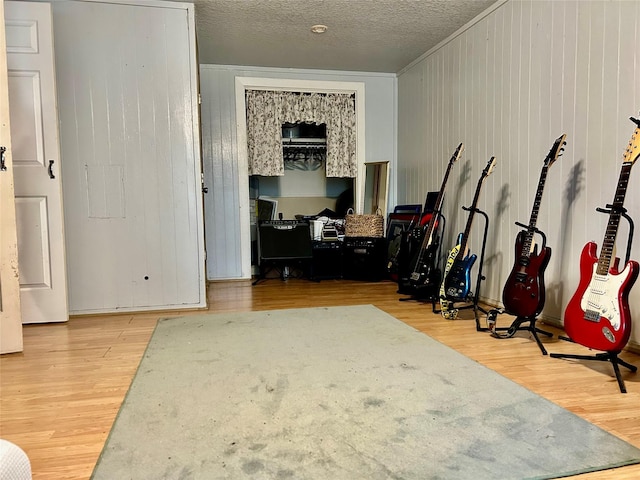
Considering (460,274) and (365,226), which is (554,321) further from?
(365,226)

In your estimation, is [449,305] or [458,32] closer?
[449,305]

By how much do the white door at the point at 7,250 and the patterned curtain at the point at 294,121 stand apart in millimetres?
2835

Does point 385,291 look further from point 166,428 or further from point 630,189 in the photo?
point 166,428

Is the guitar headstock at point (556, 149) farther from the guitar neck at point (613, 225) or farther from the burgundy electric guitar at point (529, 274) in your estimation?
the guitar neck at point (613, 225)

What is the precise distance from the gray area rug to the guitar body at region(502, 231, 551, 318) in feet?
1.66

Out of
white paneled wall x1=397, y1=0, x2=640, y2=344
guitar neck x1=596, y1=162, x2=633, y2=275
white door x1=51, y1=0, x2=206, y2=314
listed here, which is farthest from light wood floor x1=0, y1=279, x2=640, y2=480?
white paneled wall x1=397, y1=0, x2=640, y2=344

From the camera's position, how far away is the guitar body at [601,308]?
6.21ft

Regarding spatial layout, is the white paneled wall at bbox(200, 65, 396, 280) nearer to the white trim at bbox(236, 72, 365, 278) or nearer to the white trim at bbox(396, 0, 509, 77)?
the white trim at bbox(236, 72, 365, 278)

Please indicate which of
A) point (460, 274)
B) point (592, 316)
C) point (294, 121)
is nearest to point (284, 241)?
point (294, 121)

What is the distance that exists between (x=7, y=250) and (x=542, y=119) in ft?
10.9

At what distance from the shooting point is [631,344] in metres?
2.37

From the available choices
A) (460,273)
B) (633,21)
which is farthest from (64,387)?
(633,21)

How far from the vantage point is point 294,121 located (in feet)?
17.1

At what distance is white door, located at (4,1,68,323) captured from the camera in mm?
2955
